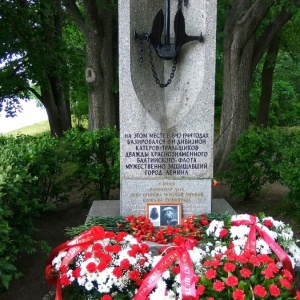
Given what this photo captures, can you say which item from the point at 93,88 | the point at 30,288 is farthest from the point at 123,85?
the point at 93,88

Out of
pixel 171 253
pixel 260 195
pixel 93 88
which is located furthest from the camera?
pixel 93 88

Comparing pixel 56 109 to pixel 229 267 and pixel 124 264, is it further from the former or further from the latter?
pixel 229 267

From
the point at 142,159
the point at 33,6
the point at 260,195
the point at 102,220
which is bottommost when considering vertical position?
the point at 260,195

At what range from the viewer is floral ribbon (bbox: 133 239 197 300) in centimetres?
326

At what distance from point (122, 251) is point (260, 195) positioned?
492cm

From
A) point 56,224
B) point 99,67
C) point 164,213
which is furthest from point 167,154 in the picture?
point 99,67

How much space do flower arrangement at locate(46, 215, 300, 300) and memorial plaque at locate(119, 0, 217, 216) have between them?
2.23ft

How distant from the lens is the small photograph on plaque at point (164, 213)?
15.6 ft

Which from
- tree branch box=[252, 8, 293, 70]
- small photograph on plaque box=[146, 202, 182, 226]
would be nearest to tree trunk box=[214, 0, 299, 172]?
tree branch box=[252, 8, 293, 70]

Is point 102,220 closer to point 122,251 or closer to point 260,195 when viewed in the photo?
point 122,251

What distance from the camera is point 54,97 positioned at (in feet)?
56.8

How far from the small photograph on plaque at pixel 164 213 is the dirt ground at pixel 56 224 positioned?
147 centimetres

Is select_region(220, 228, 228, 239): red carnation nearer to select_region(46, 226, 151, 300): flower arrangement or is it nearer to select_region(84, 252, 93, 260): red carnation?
select_region(46, 226, 151, 300): flower arrangement

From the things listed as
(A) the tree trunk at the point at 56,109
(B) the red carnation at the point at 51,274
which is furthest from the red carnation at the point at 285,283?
(A) the tree trunk at the point at 56,109
